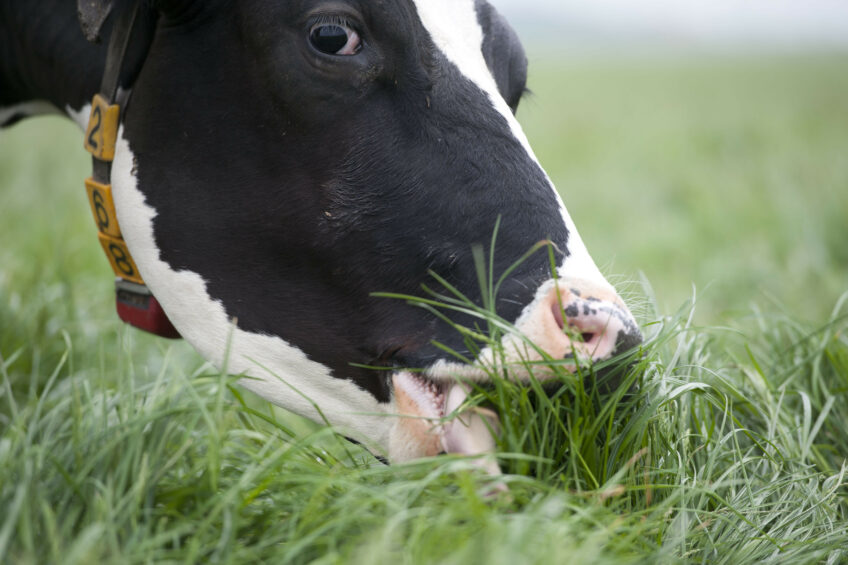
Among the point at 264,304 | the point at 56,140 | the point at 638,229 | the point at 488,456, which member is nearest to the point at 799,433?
the point at 488,456

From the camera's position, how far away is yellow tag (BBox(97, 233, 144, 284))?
216 centimetres

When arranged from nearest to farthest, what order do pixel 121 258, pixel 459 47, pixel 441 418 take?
pixel 441 418, pixel 459 47, pixel 121 258

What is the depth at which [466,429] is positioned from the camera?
1.66 m

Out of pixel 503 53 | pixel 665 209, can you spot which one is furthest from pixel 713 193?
pixel 503 53

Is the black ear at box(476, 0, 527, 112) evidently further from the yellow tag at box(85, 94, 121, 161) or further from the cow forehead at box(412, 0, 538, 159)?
the yellow tag at box(85, 94, 121, 161)

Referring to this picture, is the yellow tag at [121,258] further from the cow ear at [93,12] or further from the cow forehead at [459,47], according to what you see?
the cow forehead at [459,47]

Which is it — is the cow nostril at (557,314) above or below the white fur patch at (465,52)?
below

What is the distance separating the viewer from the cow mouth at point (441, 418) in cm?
165

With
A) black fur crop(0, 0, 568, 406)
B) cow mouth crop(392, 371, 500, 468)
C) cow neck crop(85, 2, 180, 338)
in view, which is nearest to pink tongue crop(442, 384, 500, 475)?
cow mouth crop(392, 371, 500, 468)

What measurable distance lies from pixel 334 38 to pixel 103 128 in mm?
708

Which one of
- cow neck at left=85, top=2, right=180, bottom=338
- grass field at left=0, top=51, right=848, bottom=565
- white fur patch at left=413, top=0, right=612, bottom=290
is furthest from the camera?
cow neck at left=85, top=2, right=180, bottom=338

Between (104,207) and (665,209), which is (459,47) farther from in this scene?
(665,209)

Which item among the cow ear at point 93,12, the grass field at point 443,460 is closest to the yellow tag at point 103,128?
the cow ear at point 93,12

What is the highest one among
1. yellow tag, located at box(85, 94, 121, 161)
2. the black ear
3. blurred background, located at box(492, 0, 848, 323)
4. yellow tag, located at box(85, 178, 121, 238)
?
the black ear
